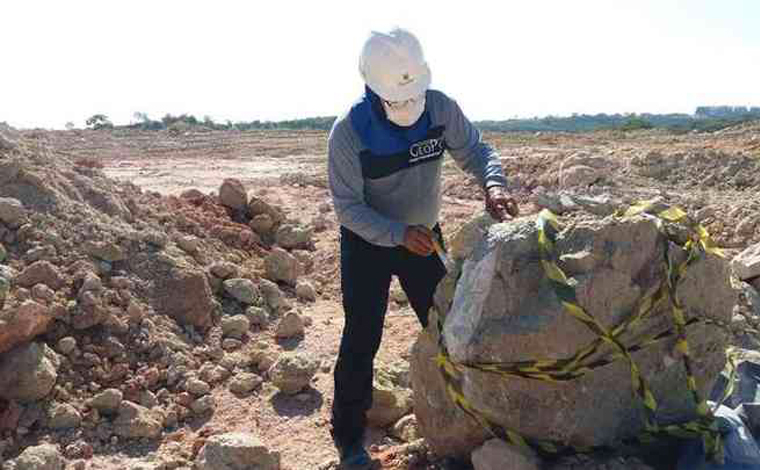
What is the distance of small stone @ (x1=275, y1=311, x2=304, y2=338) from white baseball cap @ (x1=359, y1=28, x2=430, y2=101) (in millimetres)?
2751

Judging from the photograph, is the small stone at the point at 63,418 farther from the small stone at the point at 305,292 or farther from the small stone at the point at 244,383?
the small stone at the point at 305,292

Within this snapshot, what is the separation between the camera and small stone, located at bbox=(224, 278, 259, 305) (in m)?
6.06

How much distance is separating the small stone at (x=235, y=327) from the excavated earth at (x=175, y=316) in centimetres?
1

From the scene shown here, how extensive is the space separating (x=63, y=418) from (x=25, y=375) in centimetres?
32

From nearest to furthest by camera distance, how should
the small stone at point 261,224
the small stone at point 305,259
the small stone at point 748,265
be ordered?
the small stone at point 748,265, the small stone at point 305,259, the small stone at point 261,224

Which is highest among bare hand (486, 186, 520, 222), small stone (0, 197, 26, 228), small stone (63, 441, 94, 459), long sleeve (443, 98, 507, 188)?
long sleeve (443, 98, 507, 188)

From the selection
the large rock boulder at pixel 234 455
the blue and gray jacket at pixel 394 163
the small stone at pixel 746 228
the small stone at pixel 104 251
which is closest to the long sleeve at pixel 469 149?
the blue and gray jacket at pixel 394 163

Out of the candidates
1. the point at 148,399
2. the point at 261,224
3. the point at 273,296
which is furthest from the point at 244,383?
the point at 261,224

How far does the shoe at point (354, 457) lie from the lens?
12.3ft

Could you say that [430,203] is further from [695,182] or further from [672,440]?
[695,182]

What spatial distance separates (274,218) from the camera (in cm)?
805

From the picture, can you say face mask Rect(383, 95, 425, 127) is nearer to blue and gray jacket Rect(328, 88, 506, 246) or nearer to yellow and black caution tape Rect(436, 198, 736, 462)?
blue and gray jacket Rect(328, 88, 506, 246)

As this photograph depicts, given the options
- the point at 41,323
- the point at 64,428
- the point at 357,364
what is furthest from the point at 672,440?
the point at 41,323

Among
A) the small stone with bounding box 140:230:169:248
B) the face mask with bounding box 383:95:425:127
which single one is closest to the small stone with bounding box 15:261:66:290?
the small stone with bounding box 140:230:169:248
